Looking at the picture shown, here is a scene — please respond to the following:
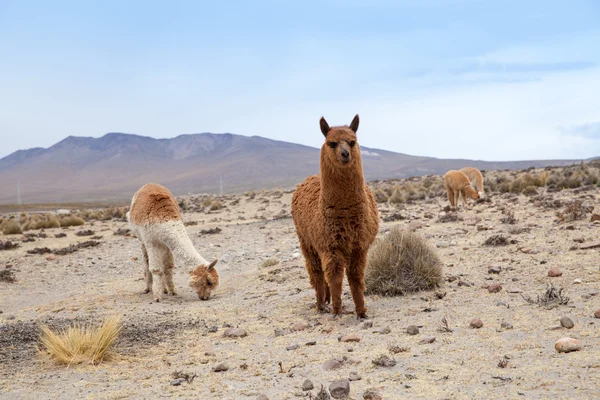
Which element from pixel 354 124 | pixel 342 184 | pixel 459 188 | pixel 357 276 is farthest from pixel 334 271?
pixel 459 188

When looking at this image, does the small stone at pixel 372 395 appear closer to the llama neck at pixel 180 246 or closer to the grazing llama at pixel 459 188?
the llama neck at pixel 180 246

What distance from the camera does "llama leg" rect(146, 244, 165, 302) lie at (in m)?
9.76

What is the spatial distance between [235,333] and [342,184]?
214 cm

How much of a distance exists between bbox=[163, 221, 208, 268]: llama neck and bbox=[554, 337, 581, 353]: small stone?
6319 millimetres

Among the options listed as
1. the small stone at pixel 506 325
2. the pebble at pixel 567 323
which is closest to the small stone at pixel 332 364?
the small stone at pixel 506 325

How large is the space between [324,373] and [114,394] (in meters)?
1.79

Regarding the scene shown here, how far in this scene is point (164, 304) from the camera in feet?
30.6

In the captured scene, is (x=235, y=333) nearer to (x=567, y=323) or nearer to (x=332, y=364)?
(x=332, y=364)

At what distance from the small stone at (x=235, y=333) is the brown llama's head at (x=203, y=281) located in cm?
290

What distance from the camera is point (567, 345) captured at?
4520 millimetres

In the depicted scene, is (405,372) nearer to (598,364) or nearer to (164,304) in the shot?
(598,364)

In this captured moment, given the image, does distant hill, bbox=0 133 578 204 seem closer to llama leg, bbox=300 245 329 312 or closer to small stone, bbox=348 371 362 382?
llama leg, bbox=300 245 329 312

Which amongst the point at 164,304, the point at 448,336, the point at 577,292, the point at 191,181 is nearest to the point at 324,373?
the point at 448,336

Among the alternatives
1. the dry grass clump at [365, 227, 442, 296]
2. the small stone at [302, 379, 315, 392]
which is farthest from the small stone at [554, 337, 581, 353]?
the dry grass clump at [365, 227, 442, 296]
